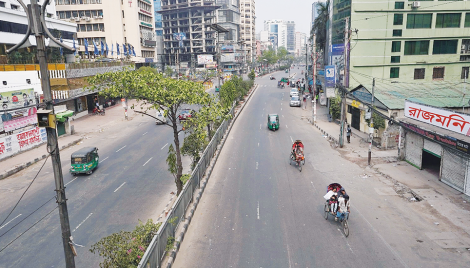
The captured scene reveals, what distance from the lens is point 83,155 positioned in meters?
22.1

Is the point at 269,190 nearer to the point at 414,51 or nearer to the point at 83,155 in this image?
the point at 83,155

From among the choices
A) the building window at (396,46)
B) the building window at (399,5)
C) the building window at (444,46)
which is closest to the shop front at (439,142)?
the building window at (396,46)

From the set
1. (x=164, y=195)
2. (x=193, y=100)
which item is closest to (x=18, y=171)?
(x=164, y=195)

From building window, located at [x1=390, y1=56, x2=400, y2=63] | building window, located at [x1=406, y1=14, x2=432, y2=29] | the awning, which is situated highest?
building window, located at [x1=406, y1=14, x2=432, y2=29]

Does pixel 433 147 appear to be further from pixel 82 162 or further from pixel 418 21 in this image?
pixel 418 21

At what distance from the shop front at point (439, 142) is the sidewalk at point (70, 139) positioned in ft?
91.4

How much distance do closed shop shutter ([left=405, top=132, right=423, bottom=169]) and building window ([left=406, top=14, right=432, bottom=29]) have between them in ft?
73.3

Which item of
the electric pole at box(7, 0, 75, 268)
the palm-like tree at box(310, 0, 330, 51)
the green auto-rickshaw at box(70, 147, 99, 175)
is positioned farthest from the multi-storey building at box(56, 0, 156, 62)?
Answer: the electric pole at box(7, 0, 75, 268)

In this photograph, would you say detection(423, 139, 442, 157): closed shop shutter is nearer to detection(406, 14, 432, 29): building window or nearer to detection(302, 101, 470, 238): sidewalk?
detection(302, 101, 470, 238): sidewalk

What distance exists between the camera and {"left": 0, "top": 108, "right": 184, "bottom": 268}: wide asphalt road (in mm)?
13375

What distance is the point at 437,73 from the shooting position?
41.6 m

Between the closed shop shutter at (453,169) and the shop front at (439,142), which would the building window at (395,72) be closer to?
the shop front at (439,142)

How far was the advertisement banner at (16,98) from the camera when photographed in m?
30.8

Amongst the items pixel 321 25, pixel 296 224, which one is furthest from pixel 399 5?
pixel 296 224
